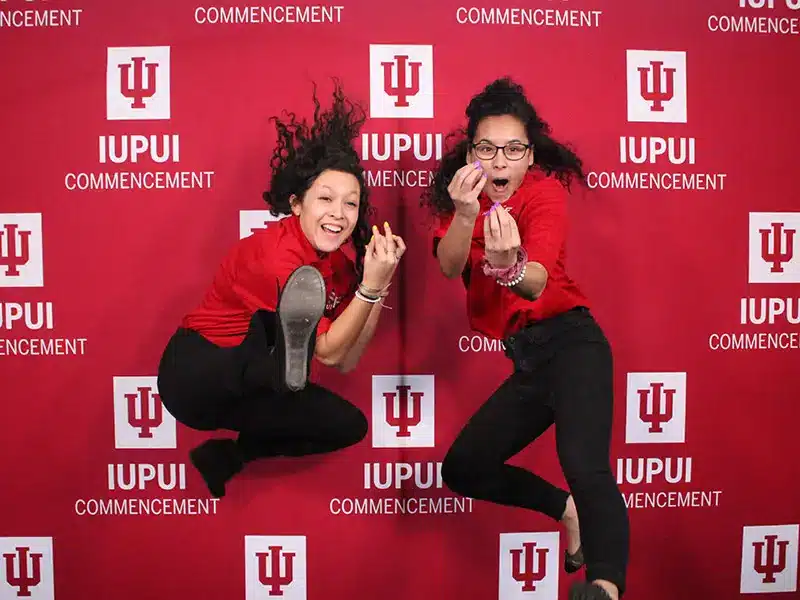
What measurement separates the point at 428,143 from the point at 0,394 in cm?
170

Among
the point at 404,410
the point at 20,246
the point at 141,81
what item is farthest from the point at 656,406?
the point at 20,246

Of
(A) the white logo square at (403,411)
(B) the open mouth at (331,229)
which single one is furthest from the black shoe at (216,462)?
(B) the open mouth at (331,229)

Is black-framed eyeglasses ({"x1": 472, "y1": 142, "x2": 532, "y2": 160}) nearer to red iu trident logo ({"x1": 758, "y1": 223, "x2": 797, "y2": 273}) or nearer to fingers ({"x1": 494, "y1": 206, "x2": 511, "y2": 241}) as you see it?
fingers ({"x1": 494, "y1": 206, "x2": 511, "y2": 241})

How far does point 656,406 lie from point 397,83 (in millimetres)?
1435

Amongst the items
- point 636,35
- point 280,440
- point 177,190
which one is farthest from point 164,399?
point 636,35

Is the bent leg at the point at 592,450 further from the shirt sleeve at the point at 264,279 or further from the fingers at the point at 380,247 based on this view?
the shirt sleeve at the point at 264,279

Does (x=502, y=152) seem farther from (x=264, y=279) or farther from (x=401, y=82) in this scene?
(x=264, y=279)

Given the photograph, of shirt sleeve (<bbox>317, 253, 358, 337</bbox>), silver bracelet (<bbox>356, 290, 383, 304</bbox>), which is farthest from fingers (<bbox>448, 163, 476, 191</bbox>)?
shirt sleeve (<bbox>317, 253, 358, 337</bbox>)

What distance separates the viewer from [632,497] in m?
2.26

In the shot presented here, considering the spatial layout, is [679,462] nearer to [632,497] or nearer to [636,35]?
[632,497]

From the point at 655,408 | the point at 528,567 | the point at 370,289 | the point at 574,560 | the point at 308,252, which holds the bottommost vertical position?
the point at 528,567

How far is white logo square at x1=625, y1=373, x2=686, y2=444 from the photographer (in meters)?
2.23

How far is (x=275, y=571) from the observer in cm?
223

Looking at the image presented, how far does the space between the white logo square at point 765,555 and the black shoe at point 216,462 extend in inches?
71.9
